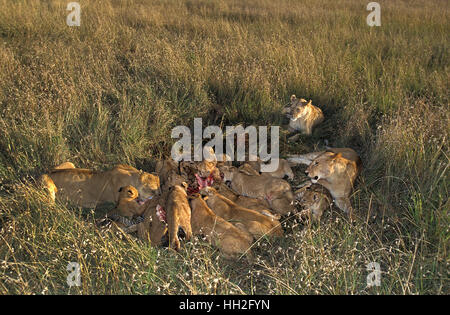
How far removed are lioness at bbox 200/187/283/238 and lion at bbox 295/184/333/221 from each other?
0.53 m

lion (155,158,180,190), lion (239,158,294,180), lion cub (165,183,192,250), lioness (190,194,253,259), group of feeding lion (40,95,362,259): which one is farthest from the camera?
lion (239,158,294,180)

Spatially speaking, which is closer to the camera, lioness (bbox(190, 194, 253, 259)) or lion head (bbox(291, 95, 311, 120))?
lioness (bbox(190, 194, 253, 259))

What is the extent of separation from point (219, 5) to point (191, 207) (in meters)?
11.4

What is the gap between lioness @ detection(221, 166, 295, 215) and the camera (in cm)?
531

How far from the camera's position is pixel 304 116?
682cm

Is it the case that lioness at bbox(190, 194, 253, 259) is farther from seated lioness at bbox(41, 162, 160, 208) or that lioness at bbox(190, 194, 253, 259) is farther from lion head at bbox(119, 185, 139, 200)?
seated lioness at bbox(41, 162, 160, 208)

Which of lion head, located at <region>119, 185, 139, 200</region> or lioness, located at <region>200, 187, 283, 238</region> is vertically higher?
lion head, located at <region>119, 185, 139, 200</region>

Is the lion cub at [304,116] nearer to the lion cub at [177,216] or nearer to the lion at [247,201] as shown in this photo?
the lion at [247,201]

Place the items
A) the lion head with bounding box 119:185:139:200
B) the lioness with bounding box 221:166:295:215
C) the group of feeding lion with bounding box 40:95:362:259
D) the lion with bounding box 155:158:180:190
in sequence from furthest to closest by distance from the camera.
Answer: the lion with bounding box 155:158:180:190, the lioness with bounding box 221:166:295:215, the lion head with bounding box 119:185:139:200, the group of feeding lion with bounding box 40:95:362:259

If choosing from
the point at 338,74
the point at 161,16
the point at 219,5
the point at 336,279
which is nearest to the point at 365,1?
the point at 219,5

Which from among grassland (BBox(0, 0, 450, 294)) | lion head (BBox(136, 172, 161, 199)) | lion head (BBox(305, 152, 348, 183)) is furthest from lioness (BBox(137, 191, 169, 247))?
lion head (BBox(305, 152, 348, 183))

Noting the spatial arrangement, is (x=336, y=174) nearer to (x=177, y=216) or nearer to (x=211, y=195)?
(x=211, y=195)

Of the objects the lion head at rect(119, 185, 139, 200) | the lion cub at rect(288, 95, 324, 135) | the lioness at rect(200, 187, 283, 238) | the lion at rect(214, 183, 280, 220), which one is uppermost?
the lion cub at rect(288, 95, 324, 135)

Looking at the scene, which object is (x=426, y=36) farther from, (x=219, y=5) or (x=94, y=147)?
(x=94, y=147)
